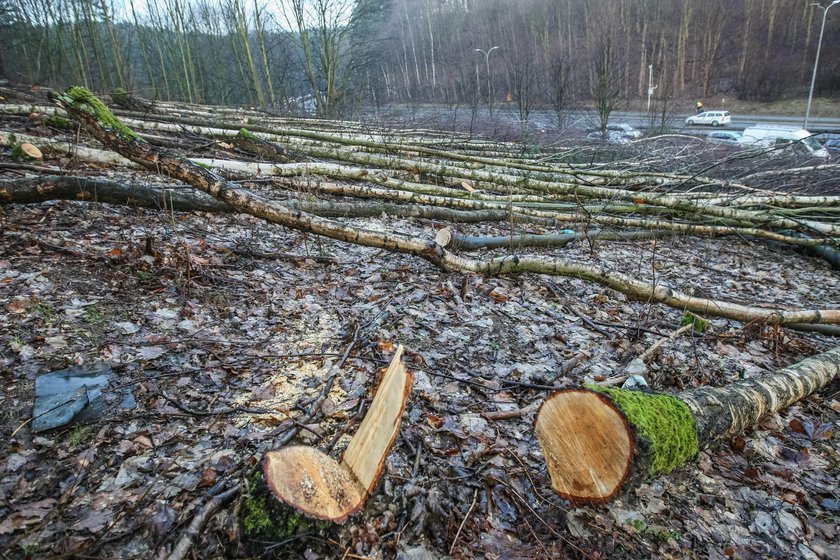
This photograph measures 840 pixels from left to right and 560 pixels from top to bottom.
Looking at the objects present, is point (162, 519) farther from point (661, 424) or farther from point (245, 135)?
point (245, 135)

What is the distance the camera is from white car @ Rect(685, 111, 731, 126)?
82.1ft

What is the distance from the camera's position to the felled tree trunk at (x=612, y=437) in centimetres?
186

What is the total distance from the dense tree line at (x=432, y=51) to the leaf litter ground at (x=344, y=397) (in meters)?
13.0

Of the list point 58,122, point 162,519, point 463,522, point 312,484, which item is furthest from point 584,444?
point 58,122

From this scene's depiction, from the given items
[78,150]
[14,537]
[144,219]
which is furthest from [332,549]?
[78,150]

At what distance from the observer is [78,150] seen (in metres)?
5.75

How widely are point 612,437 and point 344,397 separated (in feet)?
Answer: 5.25

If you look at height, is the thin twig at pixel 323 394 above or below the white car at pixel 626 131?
below

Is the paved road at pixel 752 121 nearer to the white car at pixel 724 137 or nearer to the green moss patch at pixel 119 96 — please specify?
the white car at pixel 724 137

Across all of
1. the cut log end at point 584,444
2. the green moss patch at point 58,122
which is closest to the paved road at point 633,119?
the green moss patch at point 58,122

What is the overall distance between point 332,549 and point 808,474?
282 centimetres

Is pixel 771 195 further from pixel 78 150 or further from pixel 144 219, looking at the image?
pixel 78 150

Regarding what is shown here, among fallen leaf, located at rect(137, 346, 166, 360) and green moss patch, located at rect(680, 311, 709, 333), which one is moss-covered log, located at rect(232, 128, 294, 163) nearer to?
fallen leaf, located at rect(137, 346, 166, 360)

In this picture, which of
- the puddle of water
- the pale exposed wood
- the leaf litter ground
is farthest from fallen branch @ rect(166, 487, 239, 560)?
the puddle of water
